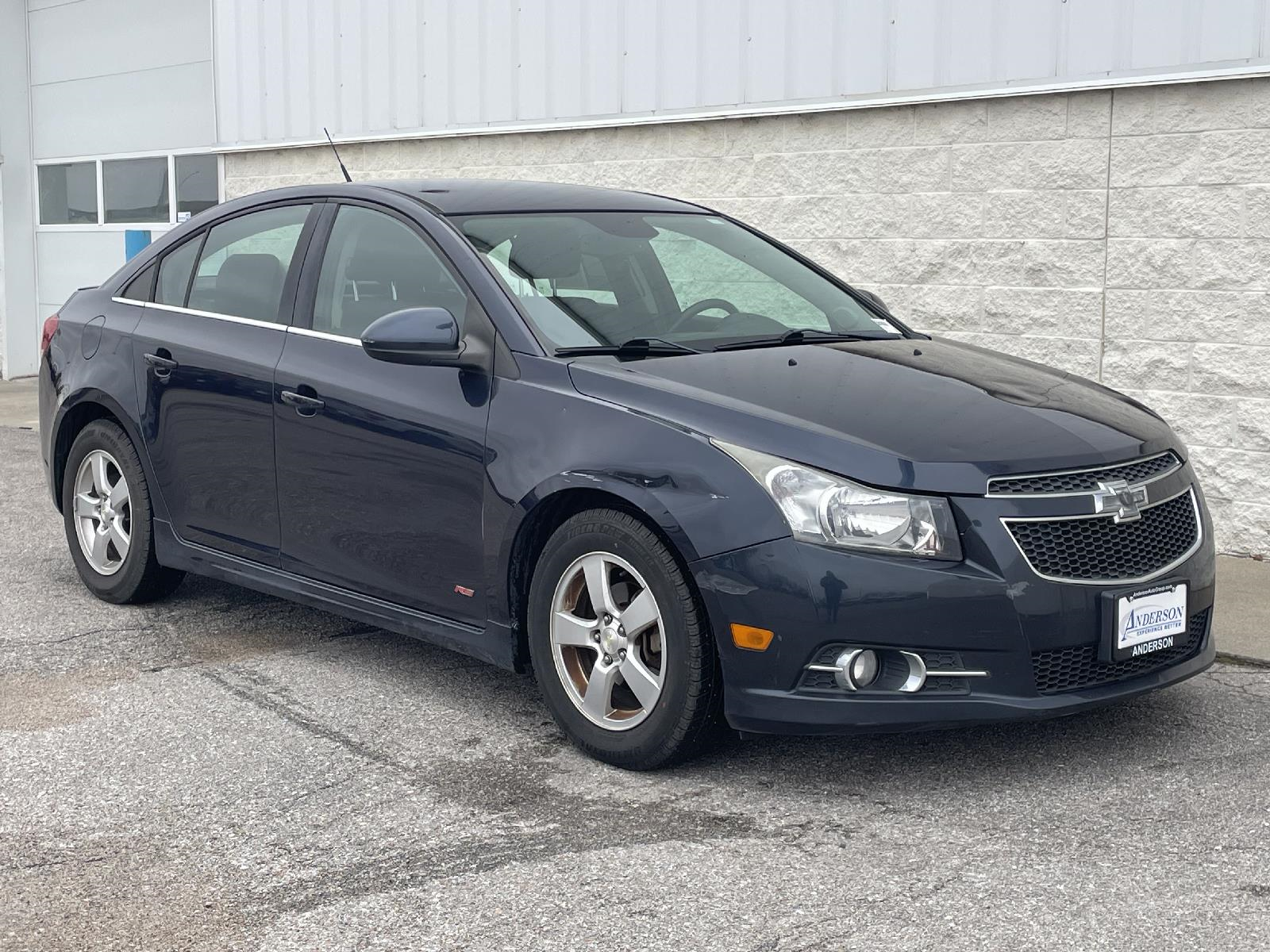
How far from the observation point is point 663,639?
4250 millimetres

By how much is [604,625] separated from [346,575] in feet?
3.79

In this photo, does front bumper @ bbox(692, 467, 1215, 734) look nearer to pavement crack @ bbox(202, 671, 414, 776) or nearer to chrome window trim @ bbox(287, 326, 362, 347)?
pavement crack @ bbox(202, 671, 414, 776)

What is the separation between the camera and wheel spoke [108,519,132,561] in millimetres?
6270

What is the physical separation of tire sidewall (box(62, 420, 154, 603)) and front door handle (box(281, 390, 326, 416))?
1086mm

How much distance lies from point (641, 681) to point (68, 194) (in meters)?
13.6

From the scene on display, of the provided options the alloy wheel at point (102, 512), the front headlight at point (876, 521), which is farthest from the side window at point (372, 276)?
the front headlight at point (876, 521)

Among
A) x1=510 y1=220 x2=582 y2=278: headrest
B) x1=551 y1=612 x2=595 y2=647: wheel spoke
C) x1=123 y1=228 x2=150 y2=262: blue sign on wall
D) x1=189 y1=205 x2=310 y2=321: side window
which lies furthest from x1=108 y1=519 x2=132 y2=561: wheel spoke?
x1=123 y1=228 x2=150 y2=262: blue sign on wall

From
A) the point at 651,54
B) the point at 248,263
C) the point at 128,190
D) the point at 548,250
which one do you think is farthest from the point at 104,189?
the point at 548,250

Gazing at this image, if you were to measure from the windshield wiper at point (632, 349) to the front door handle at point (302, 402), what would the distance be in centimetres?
92

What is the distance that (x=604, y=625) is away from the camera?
440 centimetres

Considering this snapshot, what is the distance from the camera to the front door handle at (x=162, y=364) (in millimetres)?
5832

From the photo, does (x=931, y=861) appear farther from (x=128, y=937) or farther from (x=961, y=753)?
(x=128, y=937)

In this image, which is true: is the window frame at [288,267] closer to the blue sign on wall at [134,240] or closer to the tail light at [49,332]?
the tail light at [49,332]

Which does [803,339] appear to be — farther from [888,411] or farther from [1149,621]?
[1149,621]
